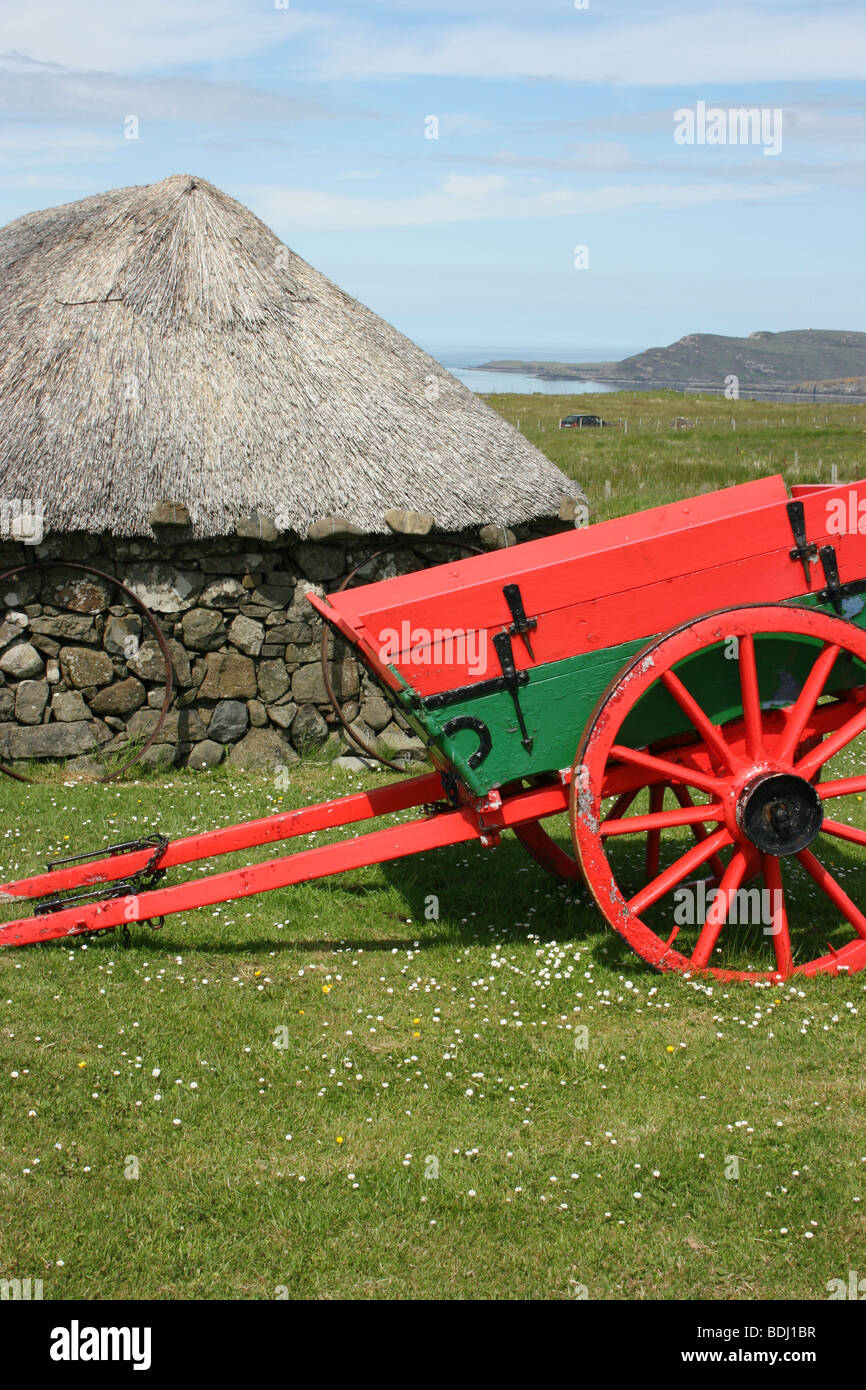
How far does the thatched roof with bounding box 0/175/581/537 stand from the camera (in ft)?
29.2

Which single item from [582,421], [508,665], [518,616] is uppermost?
[582,421]

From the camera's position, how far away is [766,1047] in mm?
4586

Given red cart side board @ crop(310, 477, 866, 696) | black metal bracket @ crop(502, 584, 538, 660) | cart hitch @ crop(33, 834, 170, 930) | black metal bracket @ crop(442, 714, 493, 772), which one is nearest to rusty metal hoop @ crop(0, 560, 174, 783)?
cart hitch @ crop(33, 834, 170, 930)

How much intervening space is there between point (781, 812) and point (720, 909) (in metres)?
0.48

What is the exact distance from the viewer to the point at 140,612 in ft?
29.4

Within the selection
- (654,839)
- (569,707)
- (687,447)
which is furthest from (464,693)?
(687,447)

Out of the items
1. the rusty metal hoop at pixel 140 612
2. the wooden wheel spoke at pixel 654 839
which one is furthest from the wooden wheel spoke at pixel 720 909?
the rusty metal hoop at pixel 140 612

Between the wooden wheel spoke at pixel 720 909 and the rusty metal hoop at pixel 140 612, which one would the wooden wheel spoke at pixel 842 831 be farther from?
the rusty metal hoop at pixel 140 612

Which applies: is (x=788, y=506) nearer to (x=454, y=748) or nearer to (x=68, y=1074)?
(x=454, y=748)

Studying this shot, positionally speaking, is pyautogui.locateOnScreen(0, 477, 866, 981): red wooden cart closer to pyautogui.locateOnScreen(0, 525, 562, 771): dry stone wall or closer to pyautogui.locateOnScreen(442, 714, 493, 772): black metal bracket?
pyautogui.locateOnScreen(442, 714, 493, 772): black metal bracket

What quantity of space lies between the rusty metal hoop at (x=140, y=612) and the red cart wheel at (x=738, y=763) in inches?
186

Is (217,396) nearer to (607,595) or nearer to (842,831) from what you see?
(607,595)

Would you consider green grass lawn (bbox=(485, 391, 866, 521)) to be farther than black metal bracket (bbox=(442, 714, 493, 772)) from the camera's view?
Yes

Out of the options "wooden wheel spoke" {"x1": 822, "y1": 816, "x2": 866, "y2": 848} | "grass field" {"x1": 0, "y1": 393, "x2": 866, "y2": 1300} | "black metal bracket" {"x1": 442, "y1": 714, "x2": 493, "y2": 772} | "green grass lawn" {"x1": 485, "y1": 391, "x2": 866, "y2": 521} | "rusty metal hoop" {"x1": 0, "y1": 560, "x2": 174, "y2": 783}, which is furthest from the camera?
"green grass lawn" {"x1": 485, "y1": 391, "x2": 866, "y2": 521}
